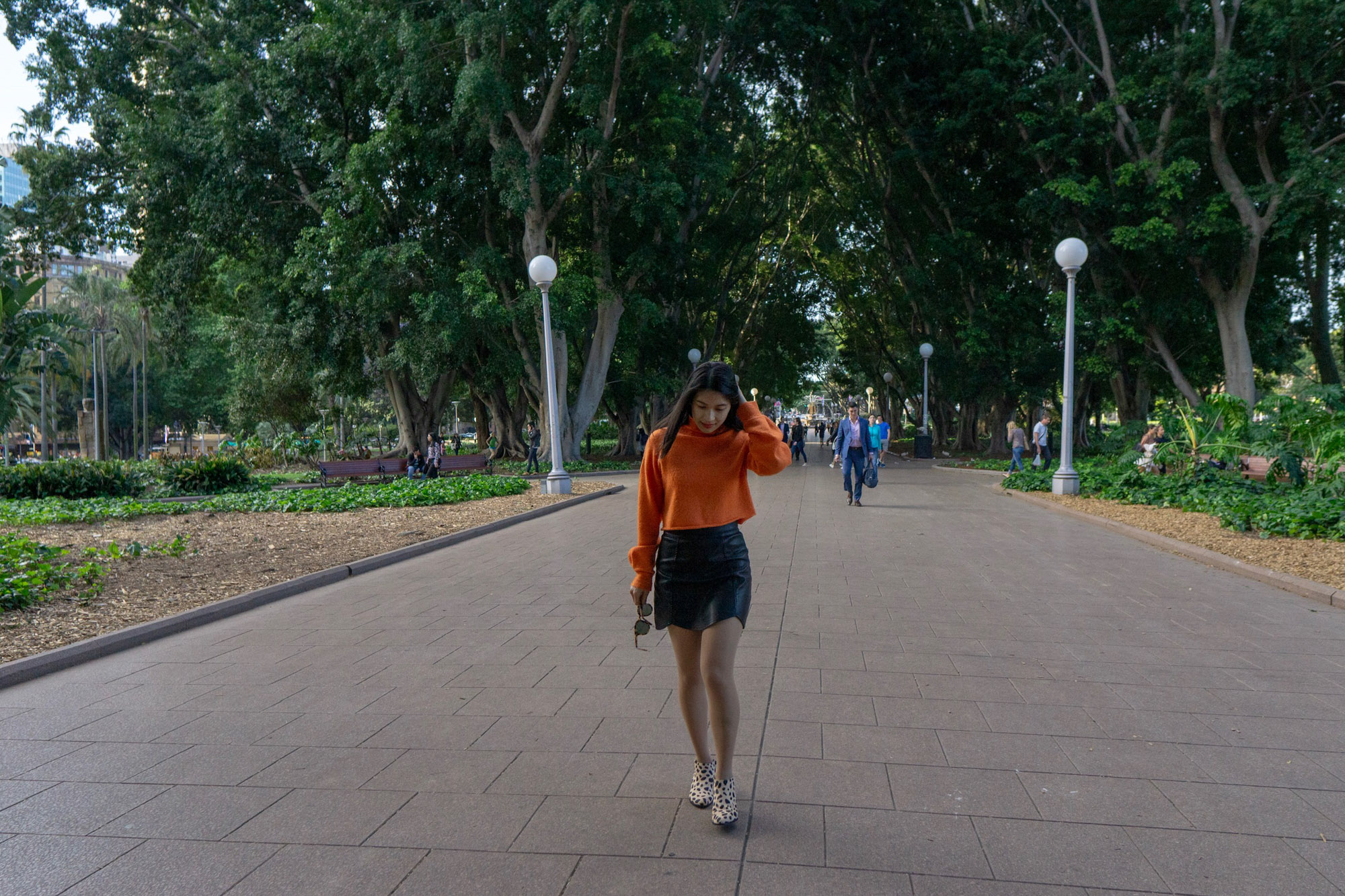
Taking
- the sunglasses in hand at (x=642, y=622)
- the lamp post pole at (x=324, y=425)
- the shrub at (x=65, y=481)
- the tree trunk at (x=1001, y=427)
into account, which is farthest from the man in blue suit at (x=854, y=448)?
the lamp post pole at (x=324, y=425)

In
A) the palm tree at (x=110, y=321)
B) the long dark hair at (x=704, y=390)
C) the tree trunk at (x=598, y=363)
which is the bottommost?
the long dark hair at (x=704, y=390)

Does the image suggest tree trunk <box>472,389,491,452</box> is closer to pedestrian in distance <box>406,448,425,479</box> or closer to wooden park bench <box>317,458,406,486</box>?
pedestrian in distance <box>406,448,425,479</box>

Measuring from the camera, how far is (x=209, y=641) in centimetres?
625

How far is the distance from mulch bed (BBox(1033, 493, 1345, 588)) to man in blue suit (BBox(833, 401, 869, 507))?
3.57 meters

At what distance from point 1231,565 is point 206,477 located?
58.6 ft

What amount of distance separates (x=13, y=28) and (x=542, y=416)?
16.4 meters

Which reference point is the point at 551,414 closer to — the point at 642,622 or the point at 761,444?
the point at 642,622

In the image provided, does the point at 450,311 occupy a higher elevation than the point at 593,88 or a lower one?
lower

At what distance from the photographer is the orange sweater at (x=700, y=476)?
10.9 feet

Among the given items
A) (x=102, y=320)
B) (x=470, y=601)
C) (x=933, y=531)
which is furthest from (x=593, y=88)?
(x=102, y=320)

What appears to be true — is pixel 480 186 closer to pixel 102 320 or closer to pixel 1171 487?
pixel 1171 487

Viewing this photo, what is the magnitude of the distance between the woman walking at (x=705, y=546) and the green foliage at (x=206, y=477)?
17279mm

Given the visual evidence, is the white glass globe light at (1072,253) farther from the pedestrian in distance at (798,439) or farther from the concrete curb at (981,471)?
the pedestrian in distance at (798,439)

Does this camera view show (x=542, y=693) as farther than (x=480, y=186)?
No
